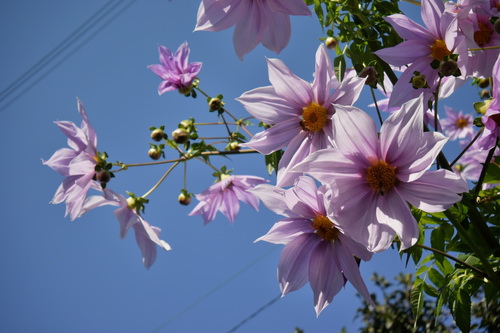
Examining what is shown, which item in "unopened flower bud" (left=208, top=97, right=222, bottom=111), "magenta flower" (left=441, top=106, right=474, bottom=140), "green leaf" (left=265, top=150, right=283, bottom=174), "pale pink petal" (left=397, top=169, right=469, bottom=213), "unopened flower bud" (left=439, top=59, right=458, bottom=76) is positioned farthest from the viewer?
"magenta flower" (left=441, top=106, right=474, bottom=140)

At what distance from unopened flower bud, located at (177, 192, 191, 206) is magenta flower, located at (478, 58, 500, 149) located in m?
0.67

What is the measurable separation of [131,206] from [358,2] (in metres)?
0.54

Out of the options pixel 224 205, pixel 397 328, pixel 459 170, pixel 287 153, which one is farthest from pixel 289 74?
pixel 397 328

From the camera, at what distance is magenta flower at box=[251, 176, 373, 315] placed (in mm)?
792

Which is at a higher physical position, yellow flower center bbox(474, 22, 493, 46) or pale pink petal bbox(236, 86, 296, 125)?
pale pink petal bbox(236, 86, 296, 125)

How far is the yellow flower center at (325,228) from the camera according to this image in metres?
0.85

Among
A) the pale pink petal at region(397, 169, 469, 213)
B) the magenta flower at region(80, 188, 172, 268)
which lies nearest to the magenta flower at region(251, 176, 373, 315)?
the pale pink petal at region(397, 169, 469, 213)

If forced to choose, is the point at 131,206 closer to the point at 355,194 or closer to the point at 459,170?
the point at 355,194

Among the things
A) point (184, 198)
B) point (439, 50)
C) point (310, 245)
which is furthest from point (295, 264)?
point (184, 198)

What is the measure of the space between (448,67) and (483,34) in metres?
0.18

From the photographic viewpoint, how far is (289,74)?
85cm

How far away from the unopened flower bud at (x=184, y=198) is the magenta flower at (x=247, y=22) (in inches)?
21.2

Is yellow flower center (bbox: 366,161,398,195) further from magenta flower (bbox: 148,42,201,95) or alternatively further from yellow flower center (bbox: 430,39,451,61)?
magenta flower (bbox: 148,42,201,95)

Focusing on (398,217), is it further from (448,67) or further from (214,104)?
(214,104)
